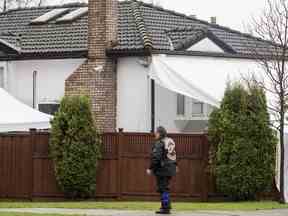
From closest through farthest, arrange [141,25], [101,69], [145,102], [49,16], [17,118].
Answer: [17,118], [145,102], [101,69], [141,25], [49,16]

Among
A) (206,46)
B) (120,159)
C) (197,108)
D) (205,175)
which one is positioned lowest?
(205,175)

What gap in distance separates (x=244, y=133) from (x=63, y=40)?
34.1 feet

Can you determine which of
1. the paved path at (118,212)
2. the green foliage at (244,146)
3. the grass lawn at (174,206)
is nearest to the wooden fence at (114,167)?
the green foliage at (244,146)

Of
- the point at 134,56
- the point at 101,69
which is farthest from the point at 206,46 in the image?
the point at 101,69

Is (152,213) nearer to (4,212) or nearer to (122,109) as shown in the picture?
(4,212)

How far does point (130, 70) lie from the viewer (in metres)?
29.0

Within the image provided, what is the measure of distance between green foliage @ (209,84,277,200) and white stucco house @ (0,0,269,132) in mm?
3791

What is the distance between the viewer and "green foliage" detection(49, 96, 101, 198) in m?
23.4

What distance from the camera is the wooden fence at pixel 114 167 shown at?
76.9 ft

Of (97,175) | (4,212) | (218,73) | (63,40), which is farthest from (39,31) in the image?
(4,212)

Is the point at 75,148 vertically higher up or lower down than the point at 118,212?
higher up

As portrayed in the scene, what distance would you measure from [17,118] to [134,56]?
5330mm

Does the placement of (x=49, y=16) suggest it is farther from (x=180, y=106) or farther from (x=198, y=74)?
(x=198, y=74)

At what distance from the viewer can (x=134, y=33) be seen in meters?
29.8
